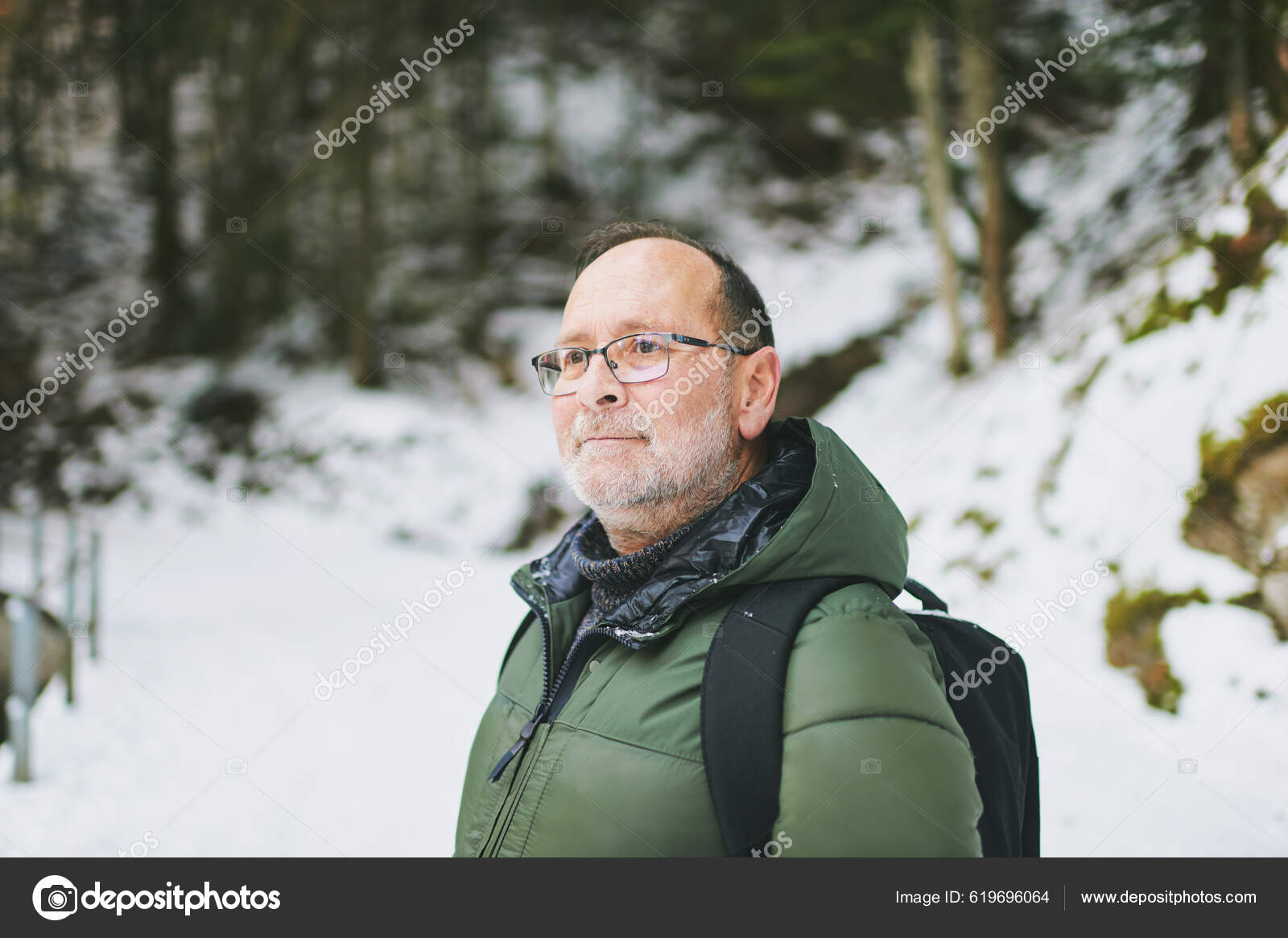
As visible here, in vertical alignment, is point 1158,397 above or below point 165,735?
above

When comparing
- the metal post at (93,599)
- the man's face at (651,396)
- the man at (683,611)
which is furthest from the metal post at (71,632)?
the man's face at (651,396)

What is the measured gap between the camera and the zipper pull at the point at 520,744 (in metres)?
1.55

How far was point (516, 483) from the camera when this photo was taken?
10.4m

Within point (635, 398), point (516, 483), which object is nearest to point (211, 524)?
point (516, 483)

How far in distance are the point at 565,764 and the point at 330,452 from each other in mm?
10052

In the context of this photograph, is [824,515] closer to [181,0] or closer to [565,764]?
[565,764]

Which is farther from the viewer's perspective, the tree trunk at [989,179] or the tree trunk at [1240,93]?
the tree trunk at [989,179]

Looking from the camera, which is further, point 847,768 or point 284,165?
point 284,165

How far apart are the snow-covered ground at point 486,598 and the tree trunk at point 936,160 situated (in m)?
0.70

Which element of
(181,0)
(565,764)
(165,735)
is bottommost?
(565,764)

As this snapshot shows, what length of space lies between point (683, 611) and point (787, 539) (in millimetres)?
213

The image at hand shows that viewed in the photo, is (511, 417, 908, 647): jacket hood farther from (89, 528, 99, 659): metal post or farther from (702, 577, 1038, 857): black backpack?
(89, 528, 99, 659): metal post

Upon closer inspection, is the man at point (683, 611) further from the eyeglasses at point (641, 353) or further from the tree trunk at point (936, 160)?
the tree trunk at point (936, 160)

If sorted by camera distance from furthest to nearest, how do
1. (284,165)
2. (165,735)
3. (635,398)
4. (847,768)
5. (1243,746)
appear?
(284,165)
(165,735)
(1243,746)
(635,398)
(847,768)
